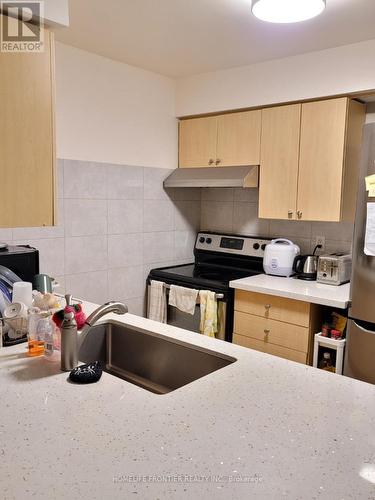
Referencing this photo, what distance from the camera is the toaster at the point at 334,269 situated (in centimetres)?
277

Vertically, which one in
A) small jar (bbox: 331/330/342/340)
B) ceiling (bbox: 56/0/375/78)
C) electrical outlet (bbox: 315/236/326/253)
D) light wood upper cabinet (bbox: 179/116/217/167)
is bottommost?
small jar (bbox: 331/330/342/340)

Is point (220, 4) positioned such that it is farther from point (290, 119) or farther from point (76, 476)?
point (76, 476)

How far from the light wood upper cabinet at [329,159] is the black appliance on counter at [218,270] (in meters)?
0.65

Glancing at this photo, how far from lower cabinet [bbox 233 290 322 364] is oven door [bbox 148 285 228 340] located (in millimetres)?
89

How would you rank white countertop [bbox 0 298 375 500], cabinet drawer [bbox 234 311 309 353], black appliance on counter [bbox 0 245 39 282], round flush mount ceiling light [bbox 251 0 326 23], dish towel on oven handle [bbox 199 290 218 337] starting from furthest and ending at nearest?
dish towel on oven handle [bbox 199 290 218 337] → cabinet drawer [bbox 234 311 309 353] → black appliance on counter [bbox 0 245 39 282] → round flush mount ceiling light [bbox 251 0 326 23] → white countertop [bbox 0 298 375 500]

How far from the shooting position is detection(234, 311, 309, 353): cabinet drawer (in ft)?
8.52

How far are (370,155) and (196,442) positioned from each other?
1.80 metres

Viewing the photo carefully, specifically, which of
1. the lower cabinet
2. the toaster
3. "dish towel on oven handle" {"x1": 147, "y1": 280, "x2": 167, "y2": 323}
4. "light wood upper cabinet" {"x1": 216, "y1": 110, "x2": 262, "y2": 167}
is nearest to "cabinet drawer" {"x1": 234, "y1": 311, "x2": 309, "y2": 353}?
the lower cabinet

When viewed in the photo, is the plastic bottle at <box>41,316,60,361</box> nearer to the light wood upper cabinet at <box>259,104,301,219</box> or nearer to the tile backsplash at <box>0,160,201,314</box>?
the tile backsplash at <box>0,160,201,314</box>

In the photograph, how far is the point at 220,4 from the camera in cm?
204

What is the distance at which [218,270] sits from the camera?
3.48 meters

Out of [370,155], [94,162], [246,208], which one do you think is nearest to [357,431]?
[370,155]

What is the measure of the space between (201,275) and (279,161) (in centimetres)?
102

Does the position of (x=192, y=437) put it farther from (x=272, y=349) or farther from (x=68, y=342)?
(x=272, y=349)
